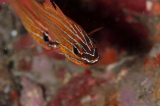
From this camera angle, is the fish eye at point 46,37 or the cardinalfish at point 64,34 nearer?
the cardinalfish at point 64,34

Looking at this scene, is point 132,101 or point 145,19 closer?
point 132,101

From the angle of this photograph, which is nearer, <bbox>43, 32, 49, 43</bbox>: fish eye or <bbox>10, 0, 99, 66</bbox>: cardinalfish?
<bbox>10, 0, 99, 66</bbox>: cardinalfish

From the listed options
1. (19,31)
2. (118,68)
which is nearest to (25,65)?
(19,31)

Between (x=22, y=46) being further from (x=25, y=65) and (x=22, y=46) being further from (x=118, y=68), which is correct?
(x=118, y=68)

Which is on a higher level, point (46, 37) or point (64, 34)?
point (64, 34)

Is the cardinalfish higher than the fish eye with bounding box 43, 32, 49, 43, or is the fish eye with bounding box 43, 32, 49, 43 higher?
the cardinalfish

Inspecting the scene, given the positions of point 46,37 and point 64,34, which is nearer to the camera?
point 64,34

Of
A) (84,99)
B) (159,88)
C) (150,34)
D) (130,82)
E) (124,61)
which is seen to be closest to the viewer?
(159,88)

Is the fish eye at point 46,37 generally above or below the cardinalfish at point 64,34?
below
